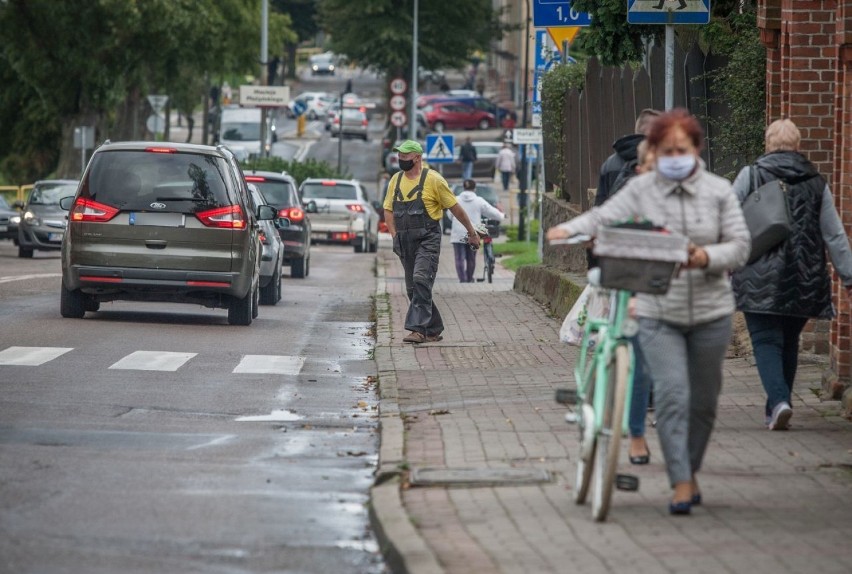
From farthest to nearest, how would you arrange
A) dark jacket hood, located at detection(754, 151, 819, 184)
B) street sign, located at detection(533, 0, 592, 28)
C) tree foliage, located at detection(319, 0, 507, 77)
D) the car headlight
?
tree foliage, located at detection(319, 0, 507, 77), the car headlight, street sign, located at detection(533, 0, 592, 28), dark jacket hood, located at detection(754, 151, 819, 184)

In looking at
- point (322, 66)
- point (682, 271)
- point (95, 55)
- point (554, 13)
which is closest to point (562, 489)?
point (682, 271)

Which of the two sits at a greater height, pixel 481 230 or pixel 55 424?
pixel 481 230

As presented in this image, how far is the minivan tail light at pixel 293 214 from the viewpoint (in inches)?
1123

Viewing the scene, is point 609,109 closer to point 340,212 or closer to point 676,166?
point 676,166

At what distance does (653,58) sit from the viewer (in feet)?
56.9

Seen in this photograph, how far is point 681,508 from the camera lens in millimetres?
7301

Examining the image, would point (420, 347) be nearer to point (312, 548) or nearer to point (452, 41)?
point (312, 548)

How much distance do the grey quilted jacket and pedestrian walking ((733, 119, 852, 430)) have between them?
246 cm

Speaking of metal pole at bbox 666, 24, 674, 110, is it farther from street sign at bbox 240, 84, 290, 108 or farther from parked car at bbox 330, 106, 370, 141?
parked car at bbox 330, 106, 370, 141

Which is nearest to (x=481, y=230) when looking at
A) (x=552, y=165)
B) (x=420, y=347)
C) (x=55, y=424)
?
(x=552, y=165)

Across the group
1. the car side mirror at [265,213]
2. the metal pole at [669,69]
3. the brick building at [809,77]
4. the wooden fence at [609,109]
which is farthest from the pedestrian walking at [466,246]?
the metal pole at [669,69]

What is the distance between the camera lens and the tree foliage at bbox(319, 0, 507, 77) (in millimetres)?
76188

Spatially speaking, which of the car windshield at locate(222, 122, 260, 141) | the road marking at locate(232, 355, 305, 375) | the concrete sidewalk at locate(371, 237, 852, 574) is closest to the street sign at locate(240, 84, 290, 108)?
the car windshield at locate(222, 122, 260, 141)

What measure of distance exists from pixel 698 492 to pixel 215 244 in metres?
10.2
